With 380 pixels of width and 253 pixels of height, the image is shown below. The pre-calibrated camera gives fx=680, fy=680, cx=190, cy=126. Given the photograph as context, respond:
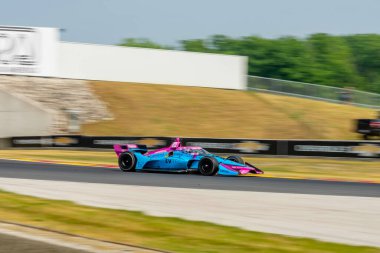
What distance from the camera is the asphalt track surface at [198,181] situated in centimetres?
1376

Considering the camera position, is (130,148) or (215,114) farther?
(215,114)

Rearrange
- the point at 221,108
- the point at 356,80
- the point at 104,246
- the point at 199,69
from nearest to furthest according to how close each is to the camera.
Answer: the point at 104,246 → the point at 221,108 → the point at 199,69 → the point at 356,80

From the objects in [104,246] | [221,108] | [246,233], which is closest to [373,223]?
[246,233]

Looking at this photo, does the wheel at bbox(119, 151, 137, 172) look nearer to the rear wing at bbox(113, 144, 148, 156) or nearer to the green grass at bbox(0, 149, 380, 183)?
the rear wing at bbox(113, 144, 148, 156)

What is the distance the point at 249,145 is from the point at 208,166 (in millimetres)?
9137

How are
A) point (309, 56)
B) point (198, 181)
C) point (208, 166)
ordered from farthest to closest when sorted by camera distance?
point (309, 56) → point (208, 166) → point (198, 181)

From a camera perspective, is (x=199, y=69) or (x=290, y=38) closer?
(x=199, y=69)

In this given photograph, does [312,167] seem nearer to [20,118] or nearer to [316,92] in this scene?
[20,118]

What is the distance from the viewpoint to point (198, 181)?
1526 cm

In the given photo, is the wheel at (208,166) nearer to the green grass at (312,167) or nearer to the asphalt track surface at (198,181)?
the asphalt track surface at (198,181)

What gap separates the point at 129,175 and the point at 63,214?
321 inches

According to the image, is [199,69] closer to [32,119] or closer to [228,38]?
[32,119]

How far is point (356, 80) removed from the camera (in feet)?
355

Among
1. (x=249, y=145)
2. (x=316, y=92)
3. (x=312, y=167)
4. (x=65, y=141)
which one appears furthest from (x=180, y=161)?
(x=316, y=92)
